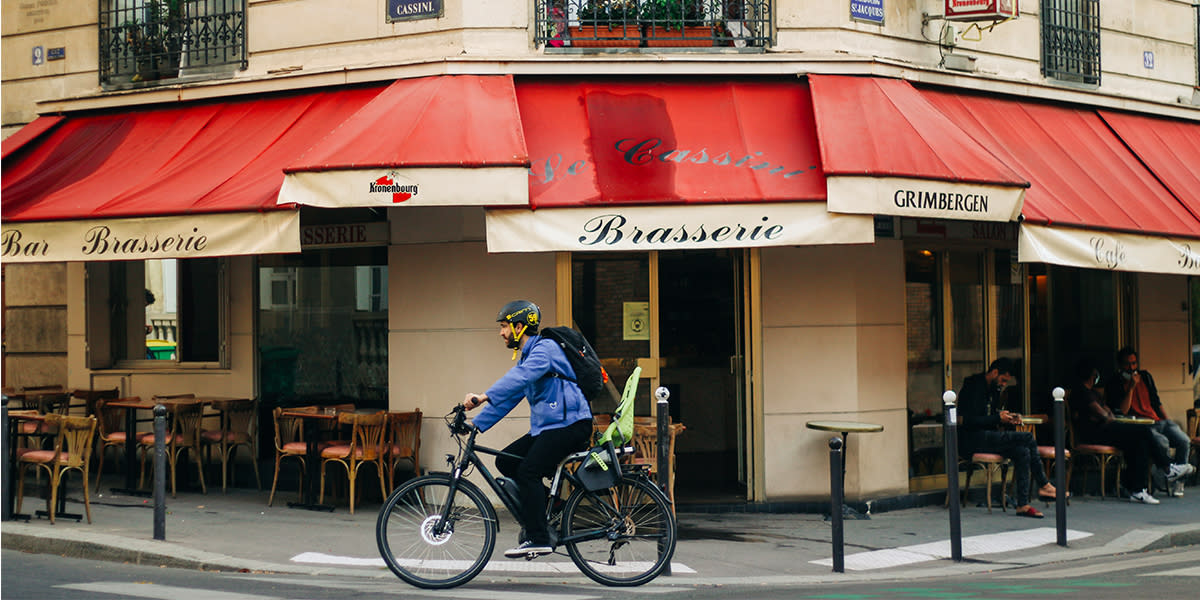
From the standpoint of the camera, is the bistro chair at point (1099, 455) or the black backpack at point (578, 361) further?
the bistro chair at point (1099, 455)

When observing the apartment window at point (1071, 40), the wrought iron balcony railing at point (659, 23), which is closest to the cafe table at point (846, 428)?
the wrought iron balcony railing at point (659, 23)

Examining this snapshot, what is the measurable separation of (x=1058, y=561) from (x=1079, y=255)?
2.80 metres

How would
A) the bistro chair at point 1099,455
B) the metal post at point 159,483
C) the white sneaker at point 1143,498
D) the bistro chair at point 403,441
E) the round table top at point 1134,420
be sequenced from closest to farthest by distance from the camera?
1. the metal post at point 159,483
2. the bistro chair at point 403,441
3. the white sneaker at point 1143,498
4. the round table top at point 1134,420
5. the bistro chair at point 1099,455

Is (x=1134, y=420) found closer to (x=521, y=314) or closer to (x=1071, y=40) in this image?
(x=1071, y=40)

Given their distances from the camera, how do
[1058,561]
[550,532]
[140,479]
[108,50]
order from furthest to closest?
[108,50], [140,479], [1058,561], [550,532]

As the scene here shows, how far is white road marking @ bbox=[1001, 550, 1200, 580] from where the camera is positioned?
29.4 feet

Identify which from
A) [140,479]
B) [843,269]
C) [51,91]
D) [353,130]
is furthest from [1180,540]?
[51,91]

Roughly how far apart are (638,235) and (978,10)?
409 cm

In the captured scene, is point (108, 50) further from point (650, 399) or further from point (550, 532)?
point (550, 532)

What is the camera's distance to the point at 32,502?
442 inches

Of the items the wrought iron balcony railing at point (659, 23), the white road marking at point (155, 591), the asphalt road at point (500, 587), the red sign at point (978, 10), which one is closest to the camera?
the white road marking at point (155, 591)

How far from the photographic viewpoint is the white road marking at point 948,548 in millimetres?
9469

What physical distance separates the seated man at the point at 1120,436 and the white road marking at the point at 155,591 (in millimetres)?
8839

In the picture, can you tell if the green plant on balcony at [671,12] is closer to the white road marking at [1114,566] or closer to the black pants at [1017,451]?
the black pants at [1017,451]
